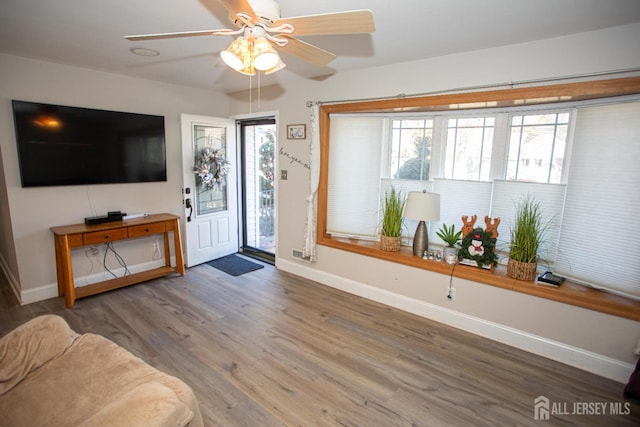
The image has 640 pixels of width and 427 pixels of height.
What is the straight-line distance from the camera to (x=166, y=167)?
4.20 meters

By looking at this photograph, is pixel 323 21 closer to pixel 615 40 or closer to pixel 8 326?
pixel 615 40

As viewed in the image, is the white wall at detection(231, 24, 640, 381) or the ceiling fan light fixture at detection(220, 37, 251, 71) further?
the white wall at detection(231, 24, 640, 381)

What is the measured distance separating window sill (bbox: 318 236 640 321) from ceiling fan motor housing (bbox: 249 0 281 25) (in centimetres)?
254

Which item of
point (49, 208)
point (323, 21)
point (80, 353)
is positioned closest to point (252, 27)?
point (323, 21)

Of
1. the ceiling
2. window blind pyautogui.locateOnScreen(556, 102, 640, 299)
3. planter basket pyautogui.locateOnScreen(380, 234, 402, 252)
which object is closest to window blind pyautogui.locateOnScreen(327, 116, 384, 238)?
planter basket pyautogui.locateOnScreen(380, 234, 402, 252)

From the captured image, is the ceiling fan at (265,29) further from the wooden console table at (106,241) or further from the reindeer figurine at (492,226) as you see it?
the wooden console table at (106,241)

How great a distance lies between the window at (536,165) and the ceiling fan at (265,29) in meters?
1.73

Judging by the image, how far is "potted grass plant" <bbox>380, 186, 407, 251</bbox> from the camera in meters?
3.44

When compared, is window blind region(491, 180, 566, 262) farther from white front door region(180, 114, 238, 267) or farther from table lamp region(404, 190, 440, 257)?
white front door region(180, 114, 238, 267)

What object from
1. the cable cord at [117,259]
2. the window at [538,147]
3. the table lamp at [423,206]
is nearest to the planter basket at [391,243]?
the table lamp at [423,206]

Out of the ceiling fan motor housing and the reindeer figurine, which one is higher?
the ceiling fan motor housing

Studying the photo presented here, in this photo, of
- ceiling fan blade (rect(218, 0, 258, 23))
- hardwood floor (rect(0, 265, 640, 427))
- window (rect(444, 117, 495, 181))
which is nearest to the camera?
ceiling fan blade (rect(218, 0, 258, 23))

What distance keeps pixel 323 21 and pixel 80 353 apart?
7.18 feet

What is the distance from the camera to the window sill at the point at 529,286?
2.32 m
